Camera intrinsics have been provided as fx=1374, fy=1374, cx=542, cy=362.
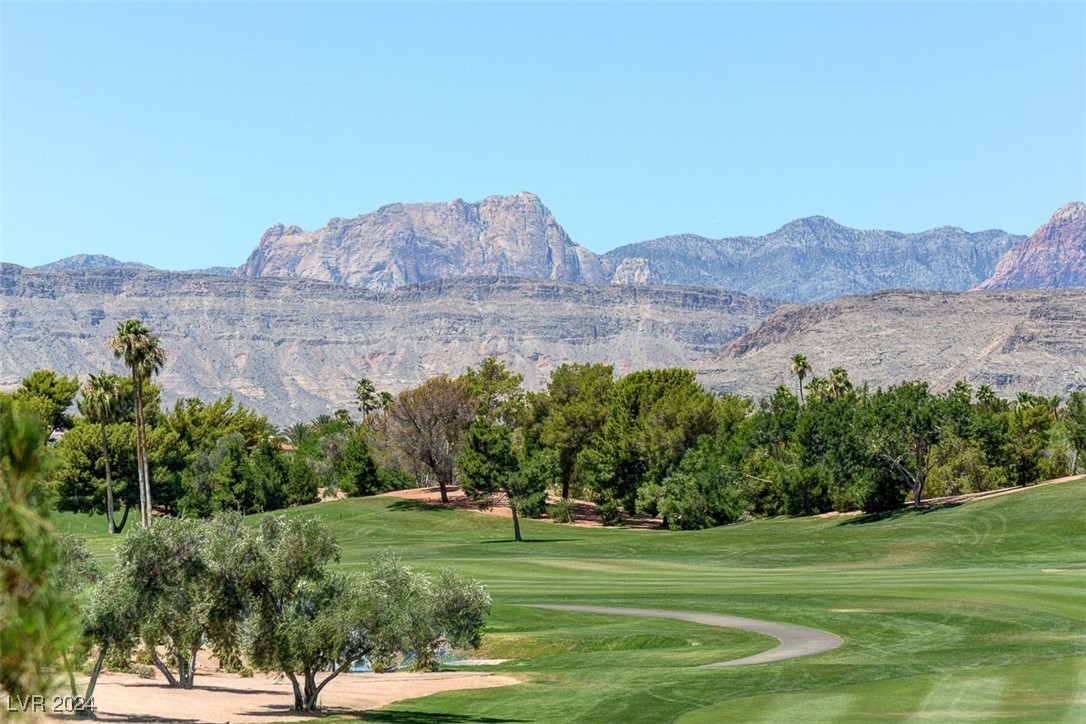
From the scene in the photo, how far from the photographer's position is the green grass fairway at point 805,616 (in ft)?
106

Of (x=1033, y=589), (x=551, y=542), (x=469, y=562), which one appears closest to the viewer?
(x=1033, y=589)

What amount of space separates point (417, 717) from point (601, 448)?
87.8 metres

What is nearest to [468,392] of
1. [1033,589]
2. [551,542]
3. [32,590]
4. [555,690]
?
[551,542]

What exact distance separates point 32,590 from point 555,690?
2917 cm

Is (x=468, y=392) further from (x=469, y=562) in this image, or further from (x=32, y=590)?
(x=32, y=590)

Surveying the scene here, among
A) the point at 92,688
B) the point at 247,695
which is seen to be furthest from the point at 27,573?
the point at 247,695

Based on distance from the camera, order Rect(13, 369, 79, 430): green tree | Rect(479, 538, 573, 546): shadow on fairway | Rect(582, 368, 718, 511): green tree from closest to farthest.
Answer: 1. Rect(479, 538, 573, 546): shadow on fairway
2. Rect(582, 368, 718, 511): green tree
3. Rect(13, 369, 79, 430): green tree

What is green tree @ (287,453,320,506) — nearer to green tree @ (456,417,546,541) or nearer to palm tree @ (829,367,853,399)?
green tree @ (456,417,546,541)

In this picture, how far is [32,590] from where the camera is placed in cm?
765

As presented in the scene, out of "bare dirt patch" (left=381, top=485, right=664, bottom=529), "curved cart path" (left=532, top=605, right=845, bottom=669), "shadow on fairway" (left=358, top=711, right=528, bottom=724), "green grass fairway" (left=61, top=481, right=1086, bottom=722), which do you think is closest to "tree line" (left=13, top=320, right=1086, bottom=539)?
"bare dirt patch" (left=381, top=485, right=664, bottom=529)

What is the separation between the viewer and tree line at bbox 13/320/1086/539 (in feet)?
314

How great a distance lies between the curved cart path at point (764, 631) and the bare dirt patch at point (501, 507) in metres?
58.7

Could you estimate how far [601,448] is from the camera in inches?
4732

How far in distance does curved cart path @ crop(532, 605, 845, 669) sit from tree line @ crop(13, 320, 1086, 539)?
39902 mm
